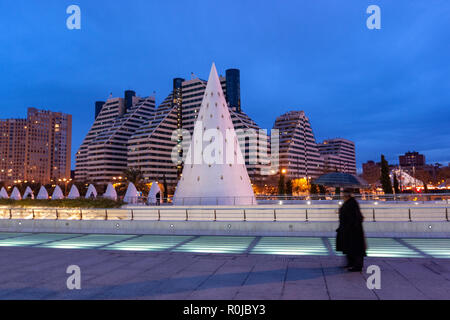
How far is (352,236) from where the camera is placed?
21.6ft

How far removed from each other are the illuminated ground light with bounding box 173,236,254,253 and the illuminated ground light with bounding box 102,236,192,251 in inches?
25.1

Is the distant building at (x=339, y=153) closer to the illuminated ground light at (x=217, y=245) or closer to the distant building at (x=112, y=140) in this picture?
the distant building at (x=112, y=140)

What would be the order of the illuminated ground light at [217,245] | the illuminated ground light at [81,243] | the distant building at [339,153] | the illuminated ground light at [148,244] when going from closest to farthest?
the illuminated ground light at [217,245] → the illuminated ground light at [148,244] → the illuminated ground light at [81,243] → the distant building at [339,153]

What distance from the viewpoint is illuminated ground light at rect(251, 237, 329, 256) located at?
9031 mm

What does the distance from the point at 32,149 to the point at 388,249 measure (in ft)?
678

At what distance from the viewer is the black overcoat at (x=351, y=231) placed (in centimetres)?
651

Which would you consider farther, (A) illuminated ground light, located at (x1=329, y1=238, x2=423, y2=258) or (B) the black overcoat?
(A) illuminated ground light, located at (x1=329, y1=238, x2=423, y2=258)

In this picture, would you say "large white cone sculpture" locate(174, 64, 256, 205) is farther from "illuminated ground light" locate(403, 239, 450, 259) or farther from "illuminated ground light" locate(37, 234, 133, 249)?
"illuminated ground light" locate(403, 239, 450, 259)

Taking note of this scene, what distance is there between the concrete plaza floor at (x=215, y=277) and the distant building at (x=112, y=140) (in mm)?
139493

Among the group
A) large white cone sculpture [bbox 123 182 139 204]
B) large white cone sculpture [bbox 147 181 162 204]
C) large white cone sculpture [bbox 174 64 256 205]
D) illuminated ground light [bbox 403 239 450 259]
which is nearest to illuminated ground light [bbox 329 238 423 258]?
illuminated ground light [bbox 403 239 450 259]

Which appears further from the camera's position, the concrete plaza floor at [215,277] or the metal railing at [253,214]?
the metal railing at [253,214]

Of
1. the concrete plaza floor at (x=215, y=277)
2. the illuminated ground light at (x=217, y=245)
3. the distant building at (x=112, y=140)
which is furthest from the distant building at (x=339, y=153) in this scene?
the concrete plaza floor at (x=215, y=277)
